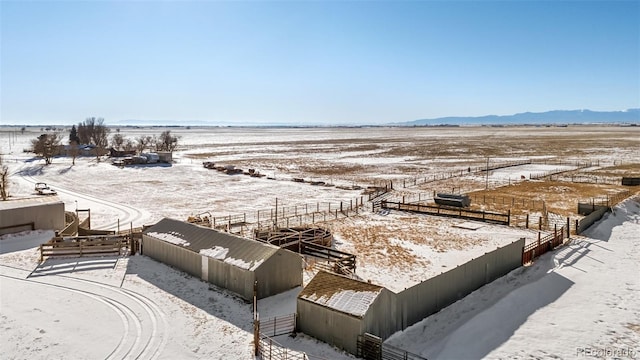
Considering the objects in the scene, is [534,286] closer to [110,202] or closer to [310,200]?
[310,200]

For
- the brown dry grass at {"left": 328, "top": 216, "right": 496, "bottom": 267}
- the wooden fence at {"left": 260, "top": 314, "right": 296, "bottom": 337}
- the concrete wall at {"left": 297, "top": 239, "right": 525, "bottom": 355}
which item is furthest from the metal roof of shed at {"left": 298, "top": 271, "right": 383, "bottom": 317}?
the brown dry grass at {"left": 328, "top": 216, "right": 496, "bottom": 267}

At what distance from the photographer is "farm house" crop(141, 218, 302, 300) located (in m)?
19.3

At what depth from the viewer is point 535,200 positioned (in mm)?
42781

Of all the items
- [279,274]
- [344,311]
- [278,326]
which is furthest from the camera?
[279,274]

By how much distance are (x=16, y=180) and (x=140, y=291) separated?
50753 mm

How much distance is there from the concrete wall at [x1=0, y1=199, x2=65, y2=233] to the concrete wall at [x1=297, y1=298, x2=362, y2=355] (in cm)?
2222

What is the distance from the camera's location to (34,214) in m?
29.6

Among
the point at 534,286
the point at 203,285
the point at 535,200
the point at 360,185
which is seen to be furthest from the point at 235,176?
the point at 534,286

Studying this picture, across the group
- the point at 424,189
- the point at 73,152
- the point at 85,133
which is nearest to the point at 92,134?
the point at 85,133

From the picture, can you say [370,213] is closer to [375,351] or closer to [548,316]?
[548,316]

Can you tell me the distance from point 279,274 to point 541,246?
1623 centimetres

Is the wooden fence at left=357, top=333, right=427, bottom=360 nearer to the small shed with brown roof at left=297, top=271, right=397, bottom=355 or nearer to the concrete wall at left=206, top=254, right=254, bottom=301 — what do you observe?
the small shed with brown roof at left=297, top=271, right=397, bottom=355

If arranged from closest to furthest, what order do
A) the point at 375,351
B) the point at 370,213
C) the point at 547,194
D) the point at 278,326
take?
the point at 375,351, the point at 278,326, the point at 370,213, the point at 547,194

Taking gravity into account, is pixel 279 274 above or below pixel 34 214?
below
